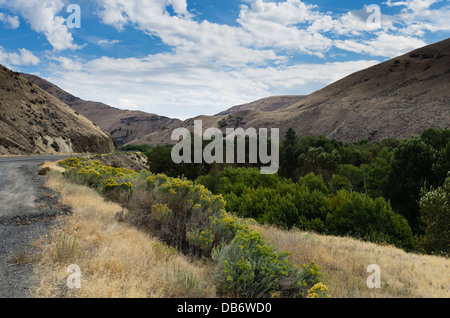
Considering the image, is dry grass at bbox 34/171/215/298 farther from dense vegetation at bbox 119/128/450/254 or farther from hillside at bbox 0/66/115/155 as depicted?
hillside at bbox 0/66/115/155

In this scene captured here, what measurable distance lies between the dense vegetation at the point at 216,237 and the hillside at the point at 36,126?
35.8 metres

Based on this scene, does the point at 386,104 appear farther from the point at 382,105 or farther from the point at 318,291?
the point at 318,291

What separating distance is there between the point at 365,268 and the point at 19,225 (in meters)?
10.2

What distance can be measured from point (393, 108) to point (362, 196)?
81.8m

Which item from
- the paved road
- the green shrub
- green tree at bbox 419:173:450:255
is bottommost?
green tree at bbox 419:173:450:255

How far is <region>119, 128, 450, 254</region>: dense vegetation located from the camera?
21.2 m

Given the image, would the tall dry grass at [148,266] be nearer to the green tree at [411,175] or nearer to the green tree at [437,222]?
the green tree at [437,222]

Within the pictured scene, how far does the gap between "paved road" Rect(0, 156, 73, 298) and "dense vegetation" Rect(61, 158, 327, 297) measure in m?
2.36

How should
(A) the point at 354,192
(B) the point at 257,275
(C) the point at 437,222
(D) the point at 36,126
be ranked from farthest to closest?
(D) the point at 36,126
(A) the point at 354,192
(C) the point at 437,222
(B) the point at 257,275

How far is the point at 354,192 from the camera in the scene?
24.5m

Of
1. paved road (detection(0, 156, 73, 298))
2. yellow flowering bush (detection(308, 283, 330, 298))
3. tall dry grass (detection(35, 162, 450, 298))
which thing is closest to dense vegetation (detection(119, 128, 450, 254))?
tall dry grass (detection(35, 162, 450, 298))

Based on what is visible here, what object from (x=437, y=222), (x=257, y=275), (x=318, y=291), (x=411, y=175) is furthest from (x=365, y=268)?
(x=411, y=175)
